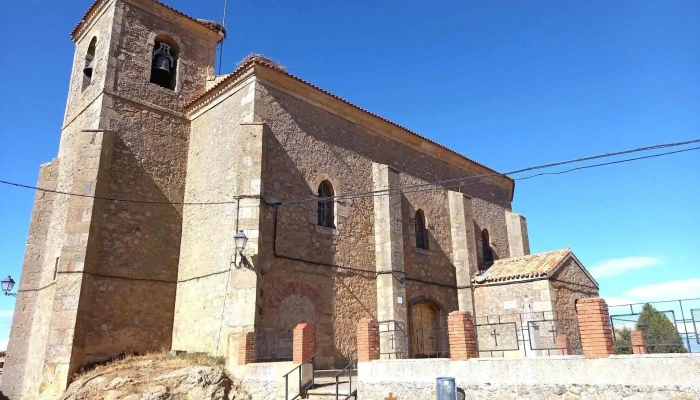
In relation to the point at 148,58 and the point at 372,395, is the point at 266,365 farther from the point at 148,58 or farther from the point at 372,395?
the point at 148,58

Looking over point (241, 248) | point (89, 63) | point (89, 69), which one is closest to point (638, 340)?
point (241, 248)

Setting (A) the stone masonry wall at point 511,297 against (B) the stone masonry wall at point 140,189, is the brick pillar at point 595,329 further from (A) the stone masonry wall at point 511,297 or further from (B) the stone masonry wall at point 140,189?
(B) the stone masonry wall at point 140,189

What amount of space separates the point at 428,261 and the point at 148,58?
38.6 ft

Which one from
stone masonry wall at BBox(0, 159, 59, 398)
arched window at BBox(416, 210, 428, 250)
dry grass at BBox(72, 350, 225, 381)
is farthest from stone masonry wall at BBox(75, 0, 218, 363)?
arched window at BBox(416, 210, 428, 250)

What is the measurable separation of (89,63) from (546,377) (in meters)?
16.7

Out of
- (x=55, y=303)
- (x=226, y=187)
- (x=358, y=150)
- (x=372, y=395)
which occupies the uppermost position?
(x=358, y=150)

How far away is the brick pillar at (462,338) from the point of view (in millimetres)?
9414

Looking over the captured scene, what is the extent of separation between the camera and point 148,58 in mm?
16312

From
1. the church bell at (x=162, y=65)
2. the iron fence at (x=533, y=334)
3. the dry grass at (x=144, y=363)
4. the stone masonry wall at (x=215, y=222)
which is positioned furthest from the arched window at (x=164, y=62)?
the iron fence at (x=533, y=334)

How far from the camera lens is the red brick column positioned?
10.9 metres

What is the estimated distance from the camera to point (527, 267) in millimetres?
17656

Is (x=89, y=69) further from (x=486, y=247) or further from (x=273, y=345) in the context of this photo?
(x=486, y=247)

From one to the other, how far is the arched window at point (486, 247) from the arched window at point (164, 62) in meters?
14.0

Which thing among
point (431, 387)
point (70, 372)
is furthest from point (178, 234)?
point (431, 387)
